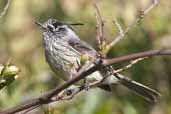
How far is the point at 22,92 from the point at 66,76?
46 centimetres

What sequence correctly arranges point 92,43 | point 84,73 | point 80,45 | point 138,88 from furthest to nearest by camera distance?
point 92,43 → point 80,45 → point 138,88 → point 84,73

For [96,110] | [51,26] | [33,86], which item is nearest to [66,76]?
[33,86]

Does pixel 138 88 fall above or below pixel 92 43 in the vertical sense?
below

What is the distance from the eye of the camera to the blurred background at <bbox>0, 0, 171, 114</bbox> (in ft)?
11.6

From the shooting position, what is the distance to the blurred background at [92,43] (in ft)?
11.6

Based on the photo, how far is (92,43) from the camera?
5.57 meters

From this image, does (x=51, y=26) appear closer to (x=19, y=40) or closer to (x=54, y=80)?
(x=54, y=80)

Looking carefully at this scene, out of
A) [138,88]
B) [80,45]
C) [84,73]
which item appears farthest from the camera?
[80,45]

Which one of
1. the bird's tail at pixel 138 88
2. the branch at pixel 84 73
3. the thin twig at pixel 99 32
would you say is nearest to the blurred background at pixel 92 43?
the bird's tail at pixel 138 88

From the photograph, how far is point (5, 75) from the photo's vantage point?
6.97 feet

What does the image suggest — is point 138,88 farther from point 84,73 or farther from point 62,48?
point 84,73

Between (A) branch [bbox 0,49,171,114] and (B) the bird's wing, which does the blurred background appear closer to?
(B) the bird's wing

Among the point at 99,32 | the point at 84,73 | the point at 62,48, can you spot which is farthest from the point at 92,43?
the point at 84,73

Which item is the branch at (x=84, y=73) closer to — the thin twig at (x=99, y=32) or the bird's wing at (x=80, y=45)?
the thin twig at (x=99, y=32)
